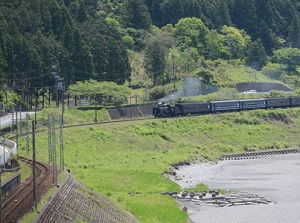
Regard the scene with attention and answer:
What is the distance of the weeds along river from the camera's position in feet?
124

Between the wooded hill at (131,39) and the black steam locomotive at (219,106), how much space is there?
28.6 feet

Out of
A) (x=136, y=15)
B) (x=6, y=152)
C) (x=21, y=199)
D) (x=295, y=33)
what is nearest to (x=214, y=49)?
(x=136, y=15)

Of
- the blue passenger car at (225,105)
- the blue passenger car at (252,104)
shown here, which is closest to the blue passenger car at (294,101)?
the blue passenger car at (252,104)

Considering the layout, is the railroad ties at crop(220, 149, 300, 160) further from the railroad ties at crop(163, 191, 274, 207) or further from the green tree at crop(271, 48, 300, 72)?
the green tree at crop(271, 48, 300, 72)

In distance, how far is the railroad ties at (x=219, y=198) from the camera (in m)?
41.5

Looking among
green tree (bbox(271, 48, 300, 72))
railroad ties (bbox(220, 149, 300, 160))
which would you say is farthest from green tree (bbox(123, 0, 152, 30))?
railroad ties (bbox(220, 149, 300, 160))

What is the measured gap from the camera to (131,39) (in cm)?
10544

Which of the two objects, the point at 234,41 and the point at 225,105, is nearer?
the point at 225,105

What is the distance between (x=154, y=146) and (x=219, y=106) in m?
18.2

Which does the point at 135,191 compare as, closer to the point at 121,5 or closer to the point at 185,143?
the point at 185,143

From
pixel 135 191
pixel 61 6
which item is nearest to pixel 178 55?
pixel 61 6

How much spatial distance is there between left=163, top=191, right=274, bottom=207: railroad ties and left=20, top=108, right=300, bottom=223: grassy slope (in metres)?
1.41

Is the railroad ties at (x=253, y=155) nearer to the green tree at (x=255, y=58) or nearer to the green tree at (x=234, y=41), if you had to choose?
the green tree at (x=255, y=58)

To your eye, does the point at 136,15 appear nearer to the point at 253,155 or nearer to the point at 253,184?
the point at 253,155
